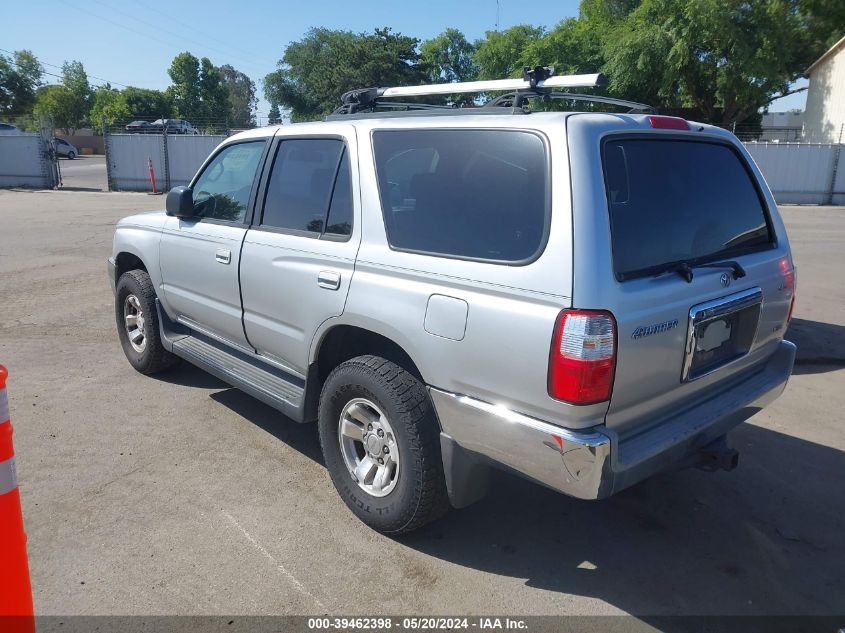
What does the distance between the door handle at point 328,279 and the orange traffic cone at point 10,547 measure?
1.57 meters

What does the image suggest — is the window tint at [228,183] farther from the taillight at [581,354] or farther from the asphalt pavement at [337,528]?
the taillight at [581,354]

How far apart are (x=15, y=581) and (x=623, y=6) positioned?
5200 cm

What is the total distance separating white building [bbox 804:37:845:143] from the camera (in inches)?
1289

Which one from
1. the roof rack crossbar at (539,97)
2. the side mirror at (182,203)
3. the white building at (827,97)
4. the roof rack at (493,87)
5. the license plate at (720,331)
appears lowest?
the license plate at (720,331)

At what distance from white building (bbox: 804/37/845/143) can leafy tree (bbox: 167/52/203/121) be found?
7112cm

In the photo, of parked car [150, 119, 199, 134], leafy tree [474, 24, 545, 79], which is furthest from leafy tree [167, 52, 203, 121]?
parked car [150, 119, 199, 134]

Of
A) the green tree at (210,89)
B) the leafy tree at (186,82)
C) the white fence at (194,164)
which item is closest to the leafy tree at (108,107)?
the leafy tree at (186,82)

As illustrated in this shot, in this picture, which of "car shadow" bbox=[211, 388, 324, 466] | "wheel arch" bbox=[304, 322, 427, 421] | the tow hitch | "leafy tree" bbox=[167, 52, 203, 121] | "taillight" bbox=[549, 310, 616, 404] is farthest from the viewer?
"leafy tree" bbox=[167, 52, 203, 121]

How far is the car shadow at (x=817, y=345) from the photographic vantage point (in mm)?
5930

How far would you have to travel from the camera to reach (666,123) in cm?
302

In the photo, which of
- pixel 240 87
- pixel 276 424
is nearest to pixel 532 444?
pixel 276 424

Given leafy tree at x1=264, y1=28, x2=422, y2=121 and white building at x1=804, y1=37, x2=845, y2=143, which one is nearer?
white building at x1=804, y1=37, x2=845, y2=143

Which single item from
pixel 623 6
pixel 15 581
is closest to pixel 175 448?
pixel 15 581

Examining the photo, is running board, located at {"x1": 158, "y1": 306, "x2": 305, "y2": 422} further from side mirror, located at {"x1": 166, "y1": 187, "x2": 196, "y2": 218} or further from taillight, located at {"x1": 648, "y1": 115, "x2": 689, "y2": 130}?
taillight, located at {"x1": 648, "y1": 115, "x2": 689, "y2": 130}
